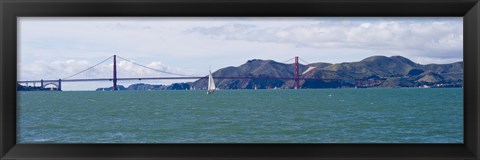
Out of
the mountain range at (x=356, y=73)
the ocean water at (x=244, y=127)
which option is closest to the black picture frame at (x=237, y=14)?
the ocean water at (x=244, y=127)

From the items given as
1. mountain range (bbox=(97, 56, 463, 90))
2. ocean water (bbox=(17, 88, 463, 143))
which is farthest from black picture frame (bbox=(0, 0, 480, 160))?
mountain range (bbox=(97, 56, 463, 90))

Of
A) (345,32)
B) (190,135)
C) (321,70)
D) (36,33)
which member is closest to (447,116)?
(190,135)

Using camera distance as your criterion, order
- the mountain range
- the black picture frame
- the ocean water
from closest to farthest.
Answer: the black picture frame < the ocean water < the mountain range

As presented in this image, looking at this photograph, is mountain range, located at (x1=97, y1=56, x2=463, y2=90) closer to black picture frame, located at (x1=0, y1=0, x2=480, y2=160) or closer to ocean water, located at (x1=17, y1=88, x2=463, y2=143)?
ocean water, located at (x1=17, y1=88, x2=463, y2=143)

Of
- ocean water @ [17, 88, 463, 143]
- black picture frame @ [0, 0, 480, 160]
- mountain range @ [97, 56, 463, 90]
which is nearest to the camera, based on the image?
black picture frame @ [0, 0, 480, 160]

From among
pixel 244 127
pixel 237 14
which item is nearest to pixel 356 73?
pixel 244 127

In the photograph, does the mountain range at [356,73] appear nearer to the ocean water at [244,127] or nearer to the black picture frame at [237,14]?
the ocean water at [244,127]

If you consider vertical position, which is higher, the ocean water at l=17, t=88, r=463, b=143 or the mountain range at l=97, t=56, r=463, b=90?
the mountain range at l=97, t=56, r=463, b=90

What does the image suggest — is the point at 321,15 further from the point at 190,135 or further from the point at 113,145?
the point at 190,135

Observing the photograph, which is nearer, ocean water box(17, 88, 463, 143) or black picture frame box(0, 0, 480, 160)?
black picture frame box(0, 0, 480, 160)
